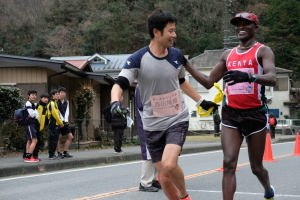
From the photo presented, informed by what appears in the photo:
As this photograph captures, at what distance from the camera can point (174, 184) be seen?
518 centimetres

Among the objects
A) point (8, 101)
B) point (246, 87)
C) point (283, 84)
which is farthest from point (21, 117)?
point (283, 84)

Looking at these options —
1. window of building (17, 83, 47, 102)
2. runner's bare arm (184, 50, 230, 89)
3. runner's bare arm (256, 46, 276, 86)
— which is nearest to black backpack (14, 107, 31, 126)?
window of building (17, 83, 47, 102)

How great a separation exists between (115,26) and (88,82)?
41538 millimetres

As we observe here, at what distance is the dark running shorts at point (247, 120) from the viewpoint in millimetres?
5508

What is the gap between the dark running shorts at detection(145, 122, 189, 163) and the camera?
202 inches

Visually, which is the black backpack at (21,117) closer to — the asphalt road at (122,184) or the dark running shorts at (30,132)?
the dark running shorts at (30,132)

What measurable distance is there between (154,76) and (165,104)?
312mm

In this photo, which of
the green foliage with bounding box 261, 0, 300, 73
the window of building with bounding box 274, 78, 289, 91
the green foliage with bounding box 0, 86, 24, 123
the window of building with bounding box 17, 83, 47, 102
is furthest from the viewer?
the green foliage with bounding box 261, 0, 300, 73

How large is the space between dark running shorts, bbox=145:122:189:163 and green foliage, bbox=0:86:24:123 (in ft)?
33.4

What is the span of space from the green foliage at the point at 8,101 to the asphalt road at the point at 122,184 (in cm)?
429

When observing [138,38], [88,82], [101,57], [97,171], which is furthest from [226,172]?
[138,38]

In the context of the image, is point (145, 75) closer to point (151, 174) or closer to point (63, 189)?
point (151, 174)

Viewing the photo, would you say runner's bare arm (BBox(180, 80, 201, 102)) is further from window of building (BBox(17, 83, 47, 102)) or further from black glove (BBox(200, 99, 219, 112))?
window of building (BBox(17, 83, 47, 102))

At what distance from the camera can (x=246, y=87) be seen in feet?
18.1
